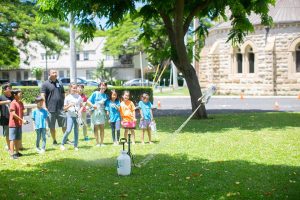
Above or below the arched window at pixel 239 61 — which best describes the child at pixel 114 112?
below

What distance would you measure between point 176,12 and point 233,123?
5.08m

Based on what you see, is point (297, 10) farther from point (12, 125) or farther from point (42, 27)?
point (12, 125)

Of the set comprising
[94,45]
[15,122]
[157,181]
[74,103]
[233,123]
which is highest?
[94,45]

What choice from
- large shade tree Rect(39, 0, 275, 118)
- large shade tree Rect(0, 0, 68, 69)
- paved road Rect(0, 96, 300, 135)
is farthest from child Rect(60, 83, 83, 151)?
large shade tree Rect(0, 0, 68, 69)

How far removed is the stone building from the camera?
36000 mm

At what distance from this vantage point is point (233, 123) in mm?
17328

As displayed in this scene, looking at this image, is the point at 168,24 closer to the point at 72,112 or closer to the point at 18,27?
the point at 72,112

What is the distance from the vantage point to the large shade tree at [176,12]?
15.6m

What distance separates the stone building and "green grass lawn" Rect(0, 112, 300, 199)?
22.9m

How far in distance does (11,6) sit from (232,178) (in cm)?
2275

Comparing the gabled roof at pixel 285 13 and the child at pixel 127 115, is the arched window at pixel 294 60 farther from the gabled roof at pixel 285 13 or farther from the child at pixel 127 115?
Answer: the child at pixel 127 115

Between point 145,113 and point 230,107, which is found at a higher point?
point 145,113

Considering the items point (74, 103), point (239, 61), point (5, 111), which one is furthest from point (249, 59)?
point (5, 111)

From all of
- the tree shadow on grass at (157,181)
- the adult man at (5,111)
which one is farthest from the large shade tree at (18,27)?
the tree shadow on grass at (157,181)
